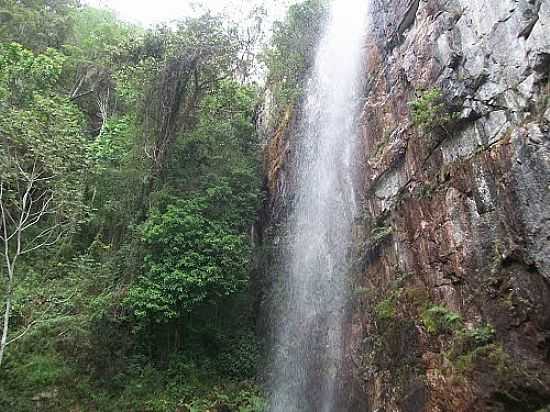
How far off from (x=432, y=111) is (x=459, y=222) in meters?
1.79

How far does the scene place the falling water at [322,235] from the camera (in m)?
8.62

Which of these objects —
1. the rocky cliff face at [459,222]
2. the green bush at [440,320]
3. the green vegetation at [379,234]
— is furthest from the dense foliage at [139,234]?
the green bush at [440,320]

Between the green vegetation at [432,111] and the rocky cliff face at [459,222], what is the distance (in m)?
0.02

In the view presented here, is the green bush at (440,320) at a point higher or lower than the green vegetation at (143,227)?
lower

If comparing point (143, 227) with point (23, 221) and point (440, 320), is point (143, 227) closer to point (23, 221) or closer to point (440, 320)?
point (23, 221)

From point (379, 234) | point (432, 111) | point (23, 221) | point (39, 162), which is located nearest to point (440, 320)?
point (379, 234)

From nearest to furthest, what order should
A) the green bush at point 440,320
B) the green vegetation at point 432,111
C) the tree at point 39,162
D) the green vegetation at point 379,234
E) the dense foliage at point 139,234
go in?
1. the green bush at point 440,320
2. the green vegetation at point 432,111
3. the green vegetation at point 379,234
4. the tree at point 39,162
5. the dense foliage at point 139,234

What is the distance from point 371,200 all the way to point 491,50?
3.40 m

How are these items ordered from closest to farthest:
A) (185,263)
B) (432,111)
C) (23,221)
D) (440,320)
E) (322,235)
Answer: (440,320), (432,111), (23,221), (185,263), (322,235)

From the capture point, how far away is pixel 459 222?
6188mm

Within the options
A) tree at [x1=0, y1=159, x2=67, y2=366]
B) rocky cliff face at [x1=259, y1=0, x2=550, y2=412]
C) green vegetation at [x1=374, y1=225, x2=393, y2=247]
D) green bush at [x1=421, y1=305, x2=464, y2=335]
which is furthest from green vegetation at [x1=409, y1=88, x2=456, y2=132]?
tree at [x1=0, y1=159, x2=67, y2=366]

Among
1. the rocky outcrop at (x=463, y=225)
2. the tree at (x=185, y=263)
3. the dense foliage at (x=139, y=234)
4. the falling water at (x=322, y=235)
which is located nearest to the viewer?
the rocky outcrop at (x=463, y=225)

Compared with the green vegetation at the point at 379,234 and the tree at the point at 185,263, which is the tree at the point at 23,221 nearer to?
the tree at the point at 185,263

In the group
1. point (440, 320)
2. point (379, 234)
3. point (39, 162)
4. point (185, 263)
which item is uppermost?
point (39, 162)
